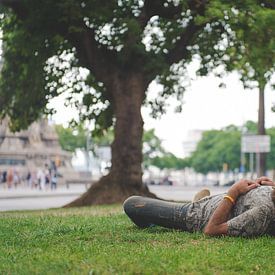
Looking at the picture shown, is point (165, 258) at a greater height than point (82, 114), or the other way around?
point (82, 114)

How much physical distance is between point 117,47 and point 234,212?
41.5ft

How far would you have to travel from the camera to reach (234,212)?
20.8 feet

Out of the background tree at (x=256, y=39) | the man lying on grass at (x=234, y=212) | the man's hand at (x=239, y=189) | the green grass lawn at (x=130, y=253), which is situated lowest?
the green grass lawn at (x=130, y=253)

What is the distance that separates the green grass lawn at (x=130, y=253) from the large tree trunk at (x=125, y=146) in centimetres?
1016

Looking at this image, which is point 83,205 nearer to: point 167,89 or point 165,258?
point 167,89

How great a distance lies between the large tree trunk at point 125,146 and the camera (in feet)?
58.5

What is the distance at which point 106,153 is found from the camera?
36.6m

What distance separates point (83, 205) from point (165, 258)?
12387 millimetres

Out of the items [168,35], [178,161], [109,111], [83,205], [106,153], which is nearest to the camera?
[83,205]

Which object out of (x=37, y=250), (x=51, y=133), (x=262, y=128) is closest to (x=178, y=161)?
(x=51, y=133)

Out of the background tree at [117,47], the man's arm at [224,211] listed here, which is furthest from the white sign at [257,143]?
the man's arm at [224,211]

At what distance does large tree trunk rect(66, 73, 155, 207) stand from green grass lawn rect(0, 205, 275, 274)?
33.3 ft

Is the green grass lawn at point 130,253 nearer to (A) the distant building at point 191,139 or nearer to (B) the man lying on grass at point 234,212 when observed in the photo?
(B) the man lying on grass at point 234,212

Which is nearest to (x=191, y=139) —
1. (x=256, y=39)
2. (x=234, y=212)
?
(x=256, y=39)
